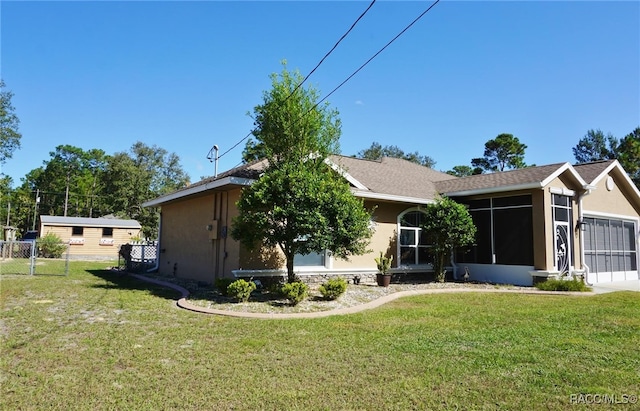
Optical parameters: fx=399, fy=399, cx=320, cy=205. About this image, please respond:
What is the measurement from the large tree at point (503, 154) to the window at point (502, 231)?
31.6 meters

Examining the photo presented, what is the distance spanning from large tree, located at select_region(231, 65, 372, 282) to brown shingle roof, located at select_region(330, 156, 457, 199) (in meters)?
1.41

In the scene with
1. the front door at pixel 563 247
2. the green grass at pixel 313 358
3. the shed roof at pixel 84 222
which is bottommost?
the green grass at pixel 313 358

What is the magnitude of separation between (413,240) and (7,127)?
112 ft

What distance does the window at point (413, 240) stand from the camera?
14.5 meters

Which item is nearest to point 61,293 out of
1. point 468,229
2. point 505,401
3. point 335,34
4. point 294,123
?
point 294,123

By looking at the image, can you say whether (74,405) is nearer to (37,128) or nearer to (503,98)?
(503,98)

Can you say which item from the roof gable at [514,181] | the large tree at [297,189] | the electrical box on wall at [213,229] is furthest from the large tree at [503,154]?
the electrical box on wall at [213,229]

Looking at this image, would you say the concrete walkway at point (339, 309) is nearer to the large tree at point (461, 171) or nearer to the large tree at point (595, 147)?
the large tree at point (595, 147)

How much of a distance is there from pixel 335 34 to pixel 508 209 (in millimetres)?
9343

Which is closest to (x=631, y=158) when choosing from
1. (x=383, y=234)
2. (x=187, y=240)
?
(x=383, y=234)

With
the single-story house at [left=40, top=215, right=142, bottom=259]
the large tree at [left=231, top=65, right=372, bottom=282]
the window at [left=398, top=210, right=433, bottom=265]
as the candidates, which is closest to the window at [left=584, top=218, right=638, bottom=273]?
the window at [left=398, top=210, right=433, bottom=265]

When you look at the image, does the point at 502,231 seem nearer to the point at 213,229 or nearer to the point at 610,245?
the point at 610,245

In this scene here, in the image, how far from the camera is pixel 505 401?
12.5 feet

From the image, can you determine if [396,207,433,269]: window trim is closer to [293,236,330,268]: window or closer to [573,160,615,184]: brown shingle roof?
[293,236,330,268]: window
